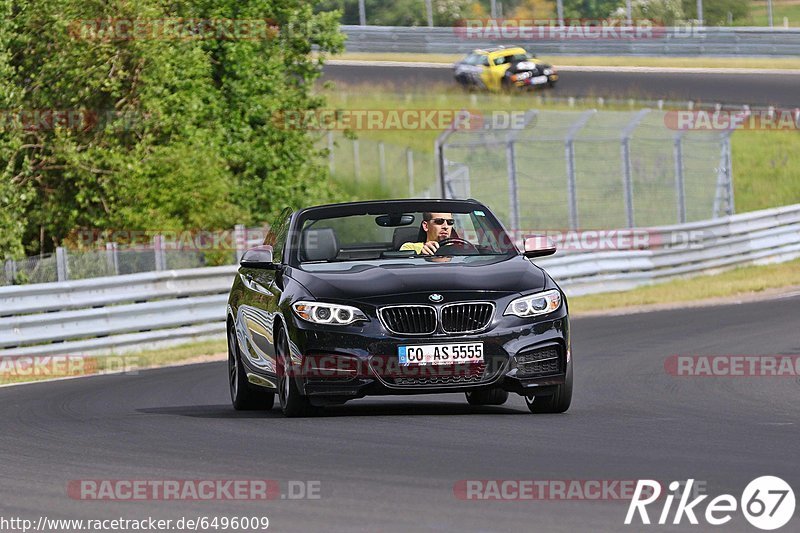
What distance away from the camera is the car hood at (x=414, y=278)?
10469 mm

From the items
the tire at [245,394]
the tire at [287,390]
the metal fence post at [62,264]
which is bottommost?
the metal fence post at [62,264]

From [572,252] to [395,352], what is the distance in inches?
687

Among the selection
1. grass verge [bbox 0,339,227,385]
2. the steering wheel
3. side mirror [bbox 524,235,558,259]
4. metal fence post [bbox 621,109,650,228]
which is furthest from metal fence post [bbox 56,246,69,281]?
metal fence post [bbox 621,109,650,228]

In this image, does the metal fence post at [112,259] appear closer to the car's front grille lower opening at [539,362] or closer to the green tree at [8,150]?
the green tree at [8,150]

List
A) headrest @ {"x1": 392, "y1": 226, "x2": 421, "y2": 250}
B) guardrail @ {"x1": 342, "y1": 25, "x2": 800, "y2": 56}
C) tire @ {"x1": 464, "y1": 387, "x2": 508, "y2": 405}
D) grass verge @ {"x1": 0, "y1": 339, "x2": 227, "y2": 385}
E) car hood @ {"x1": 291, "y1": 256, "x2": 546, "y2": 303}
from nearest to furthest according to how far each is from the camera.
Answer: car hood @ {"x1": 291, "y1": 256, "x2": 546, "y2": 303}
headrest @ {"x1": 392, "y1": 226, "x2": 421, "y2": 250}
tire @ {"x1": 464, "y1": 387, "x2": 508, "y2": 405}
grass verge @ {"x1": 0, "y1": 339, "x2": 227, "y2": 385}
guardrail @ {"x1": 342, "y1": 25, "x2": 800, "y2": 56}

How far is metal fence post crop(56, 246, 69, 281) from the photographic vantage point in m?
21.1

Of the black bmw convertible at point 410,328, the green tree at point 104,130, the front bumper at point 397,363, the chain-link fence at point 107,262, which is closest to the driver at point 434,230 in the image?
the black bmw convertible at point 410,328

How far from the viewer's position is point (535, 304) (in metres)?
10.6

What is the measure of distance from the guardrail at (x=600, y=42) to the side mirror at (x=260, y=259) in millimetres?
46154

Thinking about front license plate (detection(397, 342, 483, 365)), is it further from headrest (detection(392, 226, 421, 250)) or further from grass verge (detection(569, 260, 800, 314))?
grass verge (detection(569, 260, 800, 314))

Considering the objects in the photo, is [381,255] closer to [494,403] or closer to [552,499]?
[494,403]

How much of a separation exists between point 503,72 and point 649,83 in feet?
17.1

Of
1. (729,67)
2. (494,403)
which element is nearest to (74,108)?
(494,403)

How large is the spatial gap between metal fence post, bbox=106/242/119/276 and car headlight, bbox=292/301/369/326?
38.2ft
